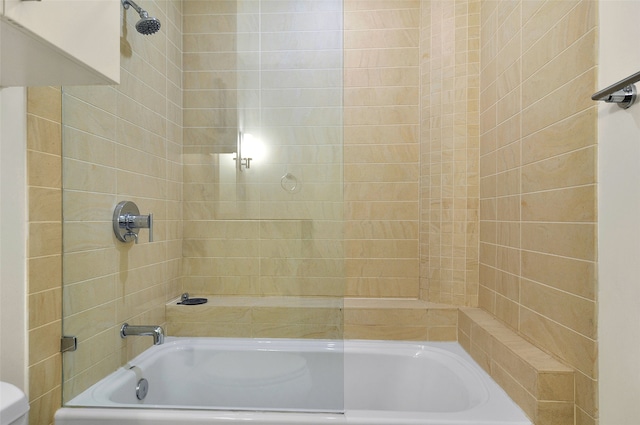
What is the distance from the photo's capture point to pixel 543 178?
1345 millimetres

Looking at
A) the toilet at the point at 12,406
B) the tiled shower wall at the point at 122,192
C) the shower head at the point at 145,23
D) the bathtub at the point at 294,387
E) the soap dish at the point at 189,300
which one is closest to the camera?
the toilet at the point at 12,406

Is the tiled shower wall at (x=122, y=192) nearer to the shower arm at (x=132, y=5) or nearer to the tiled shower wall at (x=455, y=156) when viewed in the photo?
the shower arm at (x=132, y=5)

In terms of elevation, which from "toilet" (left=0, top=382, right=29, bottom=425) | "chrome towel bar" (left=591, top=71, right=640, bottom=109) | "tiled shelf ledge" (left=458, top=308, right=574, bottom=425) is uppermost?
"chrome towel bar" (left=591, top=71, right=640, bottom=109)

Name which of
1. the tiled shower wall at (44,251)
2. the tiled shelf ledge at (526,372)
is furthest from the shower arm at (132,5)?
the tiled shelf ledge at (526,372)

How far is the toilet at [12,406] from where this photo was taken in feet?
2.89

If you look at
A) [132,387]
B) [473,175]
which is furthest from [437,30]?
[132,387]

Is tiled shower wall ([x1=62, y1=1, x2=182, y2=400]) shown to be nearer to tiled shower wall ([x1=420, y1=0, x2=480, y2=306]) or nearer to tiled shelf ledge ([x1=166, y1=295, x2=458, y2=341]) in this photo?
tiled shelf ledge ([x1=166, y1=295, x2=458, y2=341])

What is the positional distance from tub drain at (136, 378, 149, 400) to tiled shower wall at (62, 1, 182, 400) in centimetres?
12

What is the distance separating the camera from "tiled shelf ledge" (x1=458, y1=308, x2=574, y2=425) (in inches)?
45.4

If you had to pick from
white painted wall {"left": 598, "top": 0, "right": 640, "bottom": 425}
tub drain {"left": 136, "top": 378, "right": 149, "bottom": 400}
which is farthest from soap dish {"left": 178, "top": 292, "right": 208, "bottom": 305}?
white painted wall {"left": 598, "top": 0, "right": 640, "bottom": 425}

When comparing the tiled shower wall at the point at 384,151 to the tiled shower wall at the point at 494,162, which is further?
the tiled shower wall at the point at 384,151

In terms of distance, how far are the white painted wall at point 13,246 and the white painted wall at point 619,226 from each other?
1573mm

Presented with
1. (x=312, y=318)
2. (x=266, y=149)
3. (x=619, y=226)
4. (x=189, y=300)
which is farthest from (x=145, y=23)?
(x=619, y=226)

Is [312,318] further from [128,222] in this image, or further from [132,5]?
[132,5]
